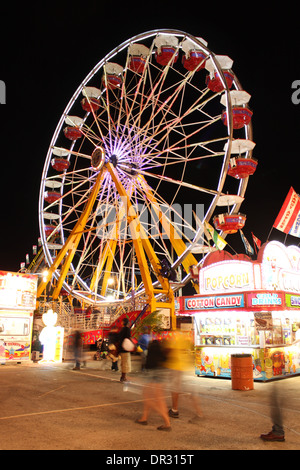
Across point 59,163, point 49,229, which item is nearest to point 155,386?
point 59,163

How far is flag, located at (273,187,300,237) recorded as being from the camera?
52.3ft

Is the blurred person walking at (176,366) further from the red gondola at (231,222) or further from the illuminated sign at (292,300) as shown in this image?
the red gondola at (231,222)

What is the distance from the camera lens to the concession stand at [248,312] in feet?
36.3

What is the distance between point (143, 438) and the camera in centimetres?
498

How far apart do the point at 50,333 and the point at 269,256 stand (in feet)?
30.2

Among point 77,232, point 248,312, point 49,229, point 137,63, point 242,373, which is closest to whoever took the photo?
point 242,373

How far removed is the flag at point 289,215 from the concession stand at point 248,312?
3287 millimetres

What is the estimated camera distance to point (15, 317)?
16.3 m

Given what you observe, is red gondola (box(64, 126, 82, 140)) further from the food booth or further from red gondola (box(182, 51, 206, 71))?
the food booth

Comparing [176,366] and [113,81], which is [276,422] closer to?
[176,366]

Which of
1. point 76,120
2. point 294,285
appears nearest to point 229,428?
point 294,285

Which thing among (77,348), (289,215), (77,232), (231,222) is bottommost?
(77,348)

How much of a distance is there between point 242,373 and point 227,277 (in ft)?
11.3
